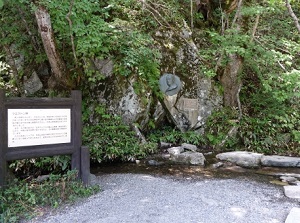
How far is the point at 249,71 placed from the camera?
30.0ft

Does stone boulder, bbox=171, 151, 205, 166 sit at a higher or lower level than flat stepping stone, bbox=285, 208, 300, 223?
lower

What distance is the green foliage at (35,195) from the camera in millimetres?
3430

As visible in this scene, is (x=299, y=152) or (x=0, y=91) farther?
(x=299, y=152)

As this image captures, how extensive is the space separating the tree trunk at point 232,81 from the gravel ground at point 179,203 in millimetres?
4155

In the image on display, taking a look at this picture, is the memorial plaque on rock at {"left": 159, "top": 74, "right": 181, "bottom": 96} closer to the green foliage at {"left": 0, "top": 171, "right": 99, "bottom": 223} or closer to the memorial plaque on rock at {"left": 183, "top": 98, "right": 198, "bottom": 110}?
the memorial plaque on rock at {"left": 183, "top": 98, "right": 198, "bottom": 110}

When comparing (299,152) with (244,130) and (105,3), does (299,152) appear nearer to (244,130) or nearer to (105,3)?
(244,130)

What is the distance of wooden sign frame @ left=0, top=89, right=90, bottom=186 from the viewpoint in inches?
142

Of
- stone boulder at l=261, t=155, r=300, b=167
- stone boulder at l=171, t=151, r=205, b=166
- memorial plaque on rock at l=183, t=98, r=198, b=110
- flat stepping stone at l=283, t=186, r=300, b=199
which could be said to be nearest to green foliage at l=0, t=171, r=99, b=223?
stone boulder at l=171, t=151, r=205, b=166

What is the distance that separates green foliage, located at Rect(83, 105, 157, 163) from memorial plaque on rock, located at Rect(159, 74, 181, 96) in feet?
5.43

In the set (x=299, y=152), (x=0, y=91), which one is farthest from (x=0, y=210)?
(x=299, y=152)

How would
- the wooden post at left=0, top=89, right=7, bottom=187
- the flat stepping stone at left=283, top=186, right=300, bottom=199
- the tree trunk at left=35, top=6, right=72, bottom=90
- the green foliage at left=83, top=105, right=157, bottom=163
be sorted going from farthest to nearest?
the green foliage at left=83, top=105, right=157, bottom=163 → the tree trunk at left=35, top=6, right=72, bottom=90 → the flat stepping stone at left=283, top=186, right=300, bottom=199 → the wooden post at left=0, top=89, right=7, bottom=187

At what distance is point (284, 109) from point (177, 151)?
12.2 feet

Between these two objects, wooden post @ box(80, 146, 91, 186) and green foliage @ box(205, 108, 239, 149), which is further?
green foliage @ box(205, 108, 239, 149)

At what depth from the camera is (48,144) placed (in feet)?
13.1
